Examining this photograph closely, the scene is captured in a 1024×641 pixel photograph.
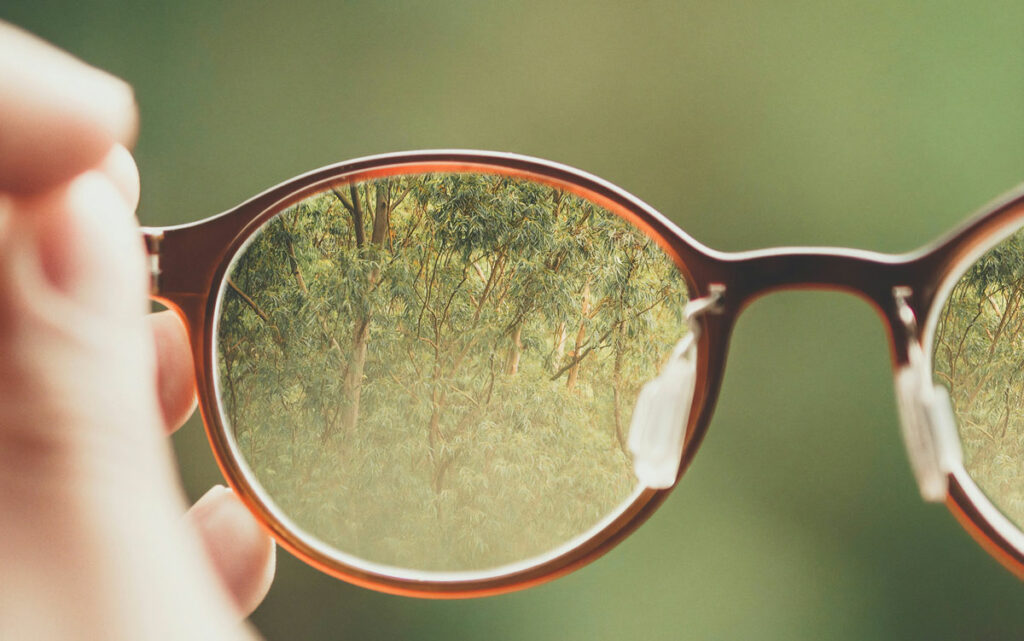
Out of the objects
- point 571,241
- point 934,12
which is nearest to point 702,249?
point 571,241

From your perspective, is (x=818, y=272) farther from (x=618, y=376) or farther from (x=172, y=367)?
(x=172, y=367)

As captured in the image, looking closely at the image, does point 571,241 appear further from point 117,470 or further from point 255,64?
point 255,64

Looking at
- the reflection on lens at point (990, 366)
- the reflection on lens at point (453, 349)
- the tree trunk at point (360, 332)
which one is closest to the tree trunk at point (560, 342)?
the reflection on lens at point (453, 349)

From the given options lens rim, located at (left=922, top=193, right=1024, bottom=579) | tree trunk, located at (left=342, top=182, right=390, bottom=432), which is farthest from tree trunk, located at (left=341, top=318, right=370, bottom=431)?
lens rim, located at (left=922, top=193, right=1024, bottom=579)

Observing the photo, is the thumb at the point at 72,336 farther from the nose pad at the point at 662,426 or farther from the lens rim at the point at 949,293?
the lens rim at the point at 949,293

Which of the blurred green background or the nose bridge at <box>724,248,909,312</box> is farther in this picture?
the blurred green background

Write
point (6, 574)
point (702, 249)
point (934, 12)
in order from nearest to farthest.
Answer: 1. point (6, 574)
2. point (702, 249)
3. point (934, 12)

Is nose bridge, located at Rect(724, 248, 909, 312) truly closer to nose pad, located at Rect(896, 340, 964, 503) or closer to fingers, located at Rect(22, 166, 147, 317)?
nose pad, located at Rect(896, 340, 964, 503)
